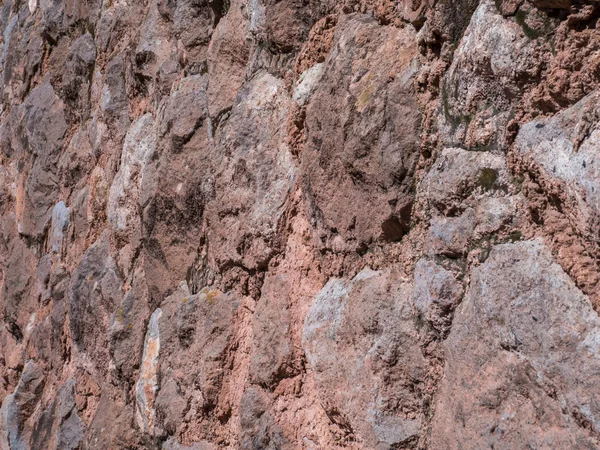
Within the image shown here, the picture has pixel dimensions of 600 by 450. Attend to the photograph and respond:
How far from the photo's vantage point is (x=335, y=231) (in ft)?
3.36

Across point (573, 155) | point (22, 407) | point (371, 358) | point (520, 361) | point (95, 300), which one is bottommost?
point (22, 407)

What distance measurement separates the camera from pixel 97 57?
209 cm

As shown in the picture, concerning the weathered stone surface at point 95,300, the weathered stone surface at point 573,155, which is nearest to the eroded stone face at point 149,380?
the weathered stone surface at point 95,300

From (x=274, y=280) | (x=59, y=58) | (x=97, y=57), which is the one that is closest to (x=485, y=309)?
(x=274, y=280)

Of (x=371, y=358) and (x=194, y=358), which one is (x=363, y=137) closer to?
(x=371, y=358)

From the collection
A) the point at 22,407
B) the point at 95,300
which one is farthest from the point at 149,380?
the point at 22,407

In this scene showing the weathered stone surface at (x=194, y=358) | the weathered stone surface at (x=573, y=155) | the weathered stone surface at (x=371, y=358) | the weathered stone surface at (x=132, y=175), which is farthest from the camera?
the weathered stone surface at (x=132, y=175)

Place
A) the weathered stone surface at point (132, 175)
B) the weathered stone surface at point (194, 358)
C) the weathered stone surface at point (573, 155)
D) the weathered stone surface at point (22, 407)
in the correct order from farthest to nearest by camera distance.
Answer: the weathered stone surface at point (22, 407) → the weathered stone surface at point (132, 175) → the weathered stone surface at point (194, 358) → the weathered stone surface at point (573, 155)

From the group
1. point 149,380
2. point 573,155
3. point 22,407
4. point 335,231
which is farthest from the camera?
point 22,407

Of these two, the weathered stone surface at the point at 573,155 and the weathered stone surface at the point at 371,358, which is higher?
the weathered stone surface at the point at 573,155

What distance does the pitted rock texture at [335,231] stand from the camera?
677 mm

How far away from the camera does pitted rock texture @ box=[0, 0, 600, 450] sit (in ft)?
2.22

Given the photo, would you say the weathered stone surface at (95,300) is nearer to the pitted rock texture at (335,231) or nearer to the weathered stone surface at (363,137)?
the pitted rock texture at (335,231)

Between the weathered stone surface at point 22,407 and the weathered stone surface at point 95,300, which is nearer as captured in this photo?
the weathered stone surface at point 95,300
